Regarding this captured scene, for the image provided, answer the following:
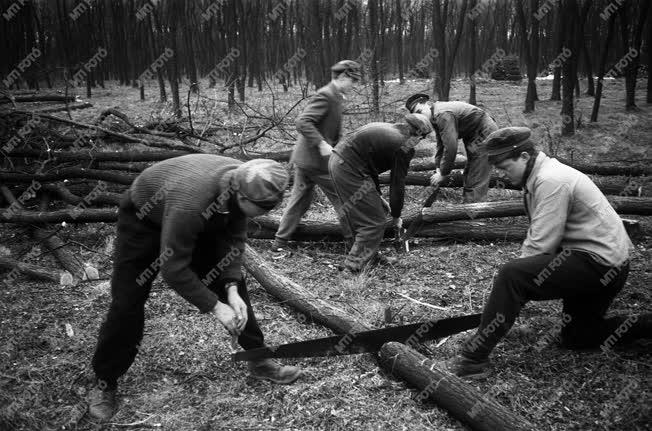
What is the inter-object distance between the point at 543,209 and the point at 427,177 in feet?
13.4

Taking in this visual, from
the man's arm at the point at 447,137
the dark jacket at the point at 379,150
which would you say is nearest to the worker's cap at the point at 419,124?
the dark jacket at the point at 379,150

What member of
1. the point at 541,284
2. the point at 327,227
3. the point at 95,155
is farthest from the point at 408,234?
the point at 95,155

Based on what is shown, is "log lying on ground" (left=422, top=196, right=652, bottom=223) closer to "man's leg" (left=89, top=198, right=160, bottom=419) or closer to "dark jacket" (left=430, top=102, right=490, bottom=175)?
"dark jacket" (left=430, top=102, right=490, bottom=175)

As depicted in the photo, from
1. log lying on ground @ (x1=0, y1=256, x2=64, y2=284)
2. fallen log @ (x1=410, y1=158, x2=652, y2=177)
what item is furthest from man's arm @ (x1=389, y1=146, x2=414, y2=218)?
log lying on ground @ (x1=0, y1=256, x2=64, y2=284)

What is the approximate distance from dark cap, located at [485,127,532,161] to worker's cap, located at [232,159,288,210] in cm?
138

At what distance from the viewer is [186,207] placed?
2197mm

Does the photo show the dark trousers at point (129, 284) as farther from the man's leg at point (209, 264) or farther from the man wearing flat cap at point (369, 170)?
the man wearing flat cap at point (369, 170)

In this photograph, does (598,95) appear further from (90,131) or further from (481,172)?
(90,131)

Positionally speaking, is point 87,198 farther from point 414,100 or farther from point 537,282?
point 537,282

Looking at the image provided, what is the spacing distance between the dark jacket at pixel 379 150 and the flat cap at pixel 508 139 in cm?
157

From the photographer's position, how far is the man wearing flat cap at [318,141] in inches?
182

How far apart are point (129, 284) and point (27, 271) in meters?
2.67

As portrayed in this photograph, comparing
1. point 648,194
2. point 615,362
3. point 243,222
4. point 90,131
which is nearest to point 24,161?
point 90,131

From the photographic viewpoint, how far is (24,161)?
7000 millimetres
